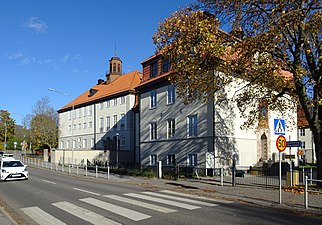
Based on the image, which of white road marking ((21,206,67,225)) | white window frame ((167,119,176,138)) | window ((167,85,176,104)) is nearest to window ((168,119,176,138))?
white window frame ((167,119,176,138))

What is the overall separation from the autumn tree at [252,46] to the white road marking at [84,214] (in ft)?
26.6

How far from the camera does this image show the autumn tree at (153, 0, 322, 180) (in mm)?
14578

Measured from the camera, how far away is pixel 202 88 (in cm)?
1773

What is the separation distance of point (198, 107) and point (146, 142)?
9.33m

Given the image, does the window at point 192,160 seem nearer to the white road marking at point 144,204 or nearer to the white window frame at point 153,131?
the white window frame at point 153,131

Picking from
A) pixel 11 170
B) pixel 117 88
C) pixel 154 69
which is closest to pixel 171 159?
pixel 154 69

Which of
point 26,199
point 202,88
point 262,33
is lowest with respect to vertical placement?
point 26,199

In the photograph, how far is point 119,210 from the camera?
10586 millimetres

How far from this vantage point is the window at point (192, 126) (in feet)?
102

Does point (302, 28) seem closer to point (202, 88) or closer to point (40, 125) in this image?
point (202, 88)

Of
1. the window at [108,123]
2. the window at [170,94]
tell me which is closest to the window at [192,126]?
the window at [170,94]

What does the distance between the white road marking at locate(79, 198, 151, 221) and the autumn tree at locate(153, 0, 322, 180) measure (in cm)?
740

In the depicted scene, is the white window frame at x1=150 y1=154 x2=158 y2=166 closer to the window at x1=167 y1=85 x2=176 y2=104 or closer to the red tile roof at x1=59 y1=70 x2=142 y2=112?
the window at x1=167 y1=85 x2=176 y2=104

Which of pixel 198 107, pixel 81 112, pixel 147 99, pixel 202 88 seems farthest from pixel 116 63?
pixel 202 88
